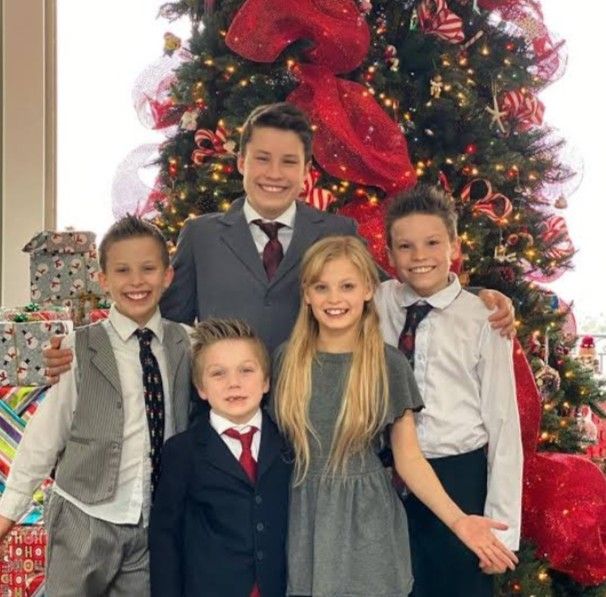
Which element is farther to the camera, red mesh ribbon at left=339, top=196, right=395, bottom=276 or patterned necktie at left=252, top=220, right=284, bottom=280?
red mesh ribbon at left=339, top=196, right=395, bottom=276

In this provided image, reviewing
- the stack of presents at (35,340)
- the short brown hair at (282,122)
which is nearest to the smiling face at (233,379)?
the short brown hair at (282,122)

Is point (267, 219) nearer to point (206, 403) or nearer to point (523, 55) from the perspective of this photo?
point (206, 403)

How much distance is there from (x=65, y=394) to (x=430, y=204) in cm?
97

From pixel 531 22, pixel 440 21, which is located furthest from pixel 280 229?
pixel 531 22

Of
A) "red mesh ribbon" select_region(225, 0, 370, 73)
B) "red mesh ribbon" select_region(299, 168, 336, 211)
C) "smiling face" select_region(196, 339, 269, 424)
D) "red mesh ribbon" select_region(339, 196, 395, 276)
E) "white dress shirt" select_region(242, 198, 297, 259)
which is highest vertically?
"red mesh ribbon" select_region(225, 0, 370, 73)

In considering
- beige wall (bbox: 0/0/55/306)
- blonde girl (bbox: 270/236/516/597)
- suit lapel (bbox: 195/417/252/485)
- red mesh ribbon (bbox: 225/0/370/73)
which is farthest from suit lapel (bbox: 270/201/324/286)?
beige wall (bbox: 0/0/55/306)

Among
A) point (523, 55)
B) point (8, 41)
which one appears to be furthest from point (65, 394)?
point (8, 41)

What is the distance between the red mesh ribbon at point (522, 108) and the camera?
2.99 m

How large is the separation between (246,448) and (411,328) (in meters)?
0.53

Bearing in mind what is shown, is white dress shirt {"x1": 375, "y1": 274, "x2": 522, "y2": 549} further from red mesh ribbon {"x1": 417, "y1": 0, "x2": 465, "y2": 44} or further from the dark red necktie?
red mesh ribbon {"x1": 417, "y1": 0, "x2": 465, "y2": 44}

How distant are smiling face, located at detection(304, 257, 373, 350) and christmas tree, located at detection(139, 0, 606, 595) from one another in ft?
2.88

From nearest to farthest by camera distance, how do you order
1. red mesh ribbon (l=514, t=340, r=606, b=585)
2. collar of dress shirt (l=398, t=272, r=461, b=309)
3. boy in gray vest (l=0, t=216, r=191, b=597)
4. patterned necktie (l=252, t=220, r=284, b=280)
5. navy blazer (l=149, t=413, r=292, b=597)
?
navy blazer (l=149, t=413, r=292, b=597) → boy in gray vest (l=0, t=216, r=191, b=597) → collar of dress shirt (l=398, t=272, r=461, b=309) → patterned necktie (l=252, t=220, r=284, b=280) → red mesh ribbon (l=514, t=340, r=606, b=585)

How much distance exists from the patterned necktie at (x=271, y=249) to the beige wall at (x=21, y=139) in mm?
1872

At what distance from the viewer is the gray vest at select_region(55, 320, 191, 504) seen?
1.86 meters
